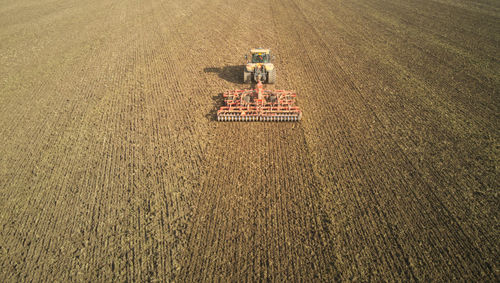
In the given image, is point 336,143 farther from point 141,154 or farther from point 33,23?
point 33,23

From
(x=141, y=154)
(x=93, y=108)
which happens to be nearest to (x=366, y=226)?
(x=141, y=154)

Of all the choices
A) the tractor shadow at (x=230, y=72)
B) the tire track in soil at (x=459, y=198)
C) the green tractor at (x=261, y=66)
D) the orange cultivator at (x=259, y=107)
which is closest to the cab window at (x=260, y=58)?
the green tractor at (x=261, y=66)

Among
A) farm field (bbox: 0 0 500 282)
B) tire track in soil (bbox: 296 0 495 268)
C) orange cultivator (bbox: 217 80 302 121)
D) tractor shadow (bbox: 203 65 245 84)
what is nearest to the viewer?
farm field (bbox: 0 0 500 282)

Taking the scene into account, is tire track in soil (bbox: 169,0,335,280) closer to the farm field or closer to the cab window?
the farm field

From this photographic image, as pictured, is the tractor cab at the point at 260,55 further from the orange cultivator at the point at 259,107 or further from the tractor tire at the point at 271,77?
the orange cultivator at the point at 259,107

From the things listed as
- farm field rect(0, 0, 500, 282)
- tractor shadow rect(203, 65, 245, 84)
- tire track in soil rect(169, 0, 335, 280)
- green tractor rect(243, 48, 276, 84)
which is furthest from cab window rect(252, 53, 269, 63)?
tire track in soil rect(169, 0, 335, 280)

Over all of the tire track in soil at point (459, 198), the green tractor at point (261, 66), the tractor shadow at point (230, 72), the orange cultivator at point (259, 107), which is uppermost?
the green tractor at point (261, 66)
